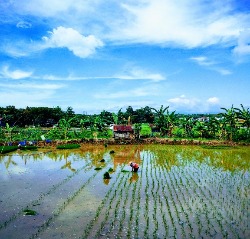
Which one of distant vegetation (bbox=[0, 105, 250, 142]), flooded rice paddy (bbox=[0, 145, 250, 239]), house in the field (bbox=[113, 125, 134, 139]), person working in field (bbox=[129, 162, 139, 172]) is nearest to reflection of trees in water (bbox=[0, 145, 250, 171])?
flooded rice paddy (bbox=[0, 145, 250, 239])

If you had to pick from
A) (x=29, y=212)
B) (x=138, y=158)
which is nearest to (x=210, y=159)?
(x=138, y=158)

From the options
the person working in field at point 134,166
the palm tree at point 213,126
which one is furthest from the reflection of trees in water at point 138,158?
the palm tree at point 213,126

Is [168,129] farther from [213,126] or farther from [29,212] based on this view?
[29,212]

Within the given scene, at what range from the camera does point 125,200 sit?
12.3 metres

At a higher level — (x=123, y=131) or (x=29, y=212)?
(x=123, y=131)

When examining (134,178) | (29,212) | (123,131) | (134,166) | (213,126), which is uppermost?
(213,126)

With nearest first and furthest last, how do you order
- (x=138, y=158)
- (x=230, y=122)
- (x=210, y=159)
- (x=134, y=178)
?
(x=134, y=178) < (x=210, y=159) < (x=138, y=158) < (x=230, y=122)

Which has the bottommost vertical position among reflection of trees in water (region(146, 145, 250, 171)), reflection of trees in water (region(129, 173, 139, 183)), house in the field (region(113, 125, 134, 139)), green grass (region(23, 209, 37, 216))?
green grass (region(23, 209, 37, 216))

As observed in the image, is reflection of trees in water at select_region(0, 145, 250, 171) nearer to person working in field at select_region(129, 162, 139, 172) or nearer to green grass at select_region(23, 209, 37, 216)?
person working in field at select_region(129, 162, 139, 172)

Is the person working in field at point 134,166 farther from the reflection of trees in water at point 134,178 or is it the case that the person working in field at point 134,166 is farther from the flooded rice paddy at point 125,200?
the reflection of trees in water at point 134,178

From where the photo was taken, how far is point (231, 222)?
9.79 meters

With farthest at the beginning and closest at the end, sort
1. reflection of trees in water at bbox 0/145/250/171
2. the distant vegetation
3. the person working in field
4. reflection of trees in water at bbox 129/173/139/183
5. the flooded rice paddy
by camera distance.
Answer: the distant vegetation
reflection of trees in water at bbox 0/145/250/171
the person working in field
reflection of trees in water at bbox 129/173/139/183
the flooded rice paddy

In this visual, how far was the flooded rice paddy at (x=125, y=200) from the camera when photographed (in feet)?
30.1

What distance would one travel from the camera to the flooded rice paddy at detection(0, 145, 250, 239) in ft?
30.1
